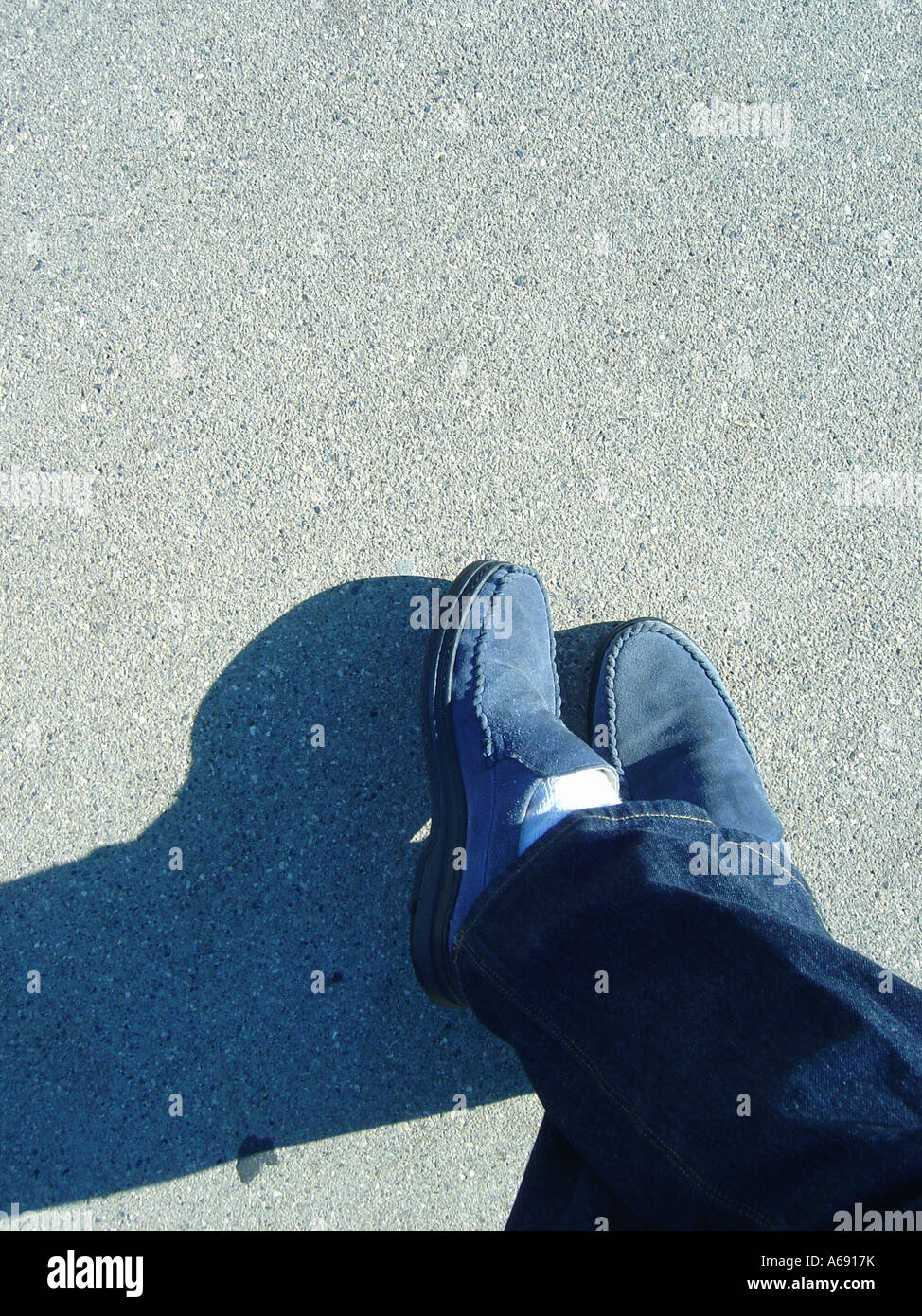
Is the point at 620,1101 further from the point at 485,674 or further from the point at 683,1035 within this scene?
the point at 485,674

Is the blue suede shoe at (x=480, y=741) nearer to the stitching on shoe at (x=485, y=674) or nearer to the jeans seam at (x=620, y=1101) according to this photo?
the stitching on shoe at (x=485, y=674)

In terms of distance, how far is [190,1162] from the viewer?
1.89m

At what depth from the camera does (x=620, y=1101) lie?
4.42ft

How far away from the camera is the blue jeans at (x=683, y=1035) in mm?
1196

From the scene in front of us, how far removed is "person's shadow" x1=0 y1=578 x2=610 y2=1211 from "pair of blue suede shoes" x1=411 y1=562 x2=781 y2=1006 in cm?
17

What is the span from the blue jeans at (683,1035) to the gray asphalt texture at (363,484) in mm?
498

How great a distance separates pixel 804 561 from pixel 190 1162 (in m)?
1.91

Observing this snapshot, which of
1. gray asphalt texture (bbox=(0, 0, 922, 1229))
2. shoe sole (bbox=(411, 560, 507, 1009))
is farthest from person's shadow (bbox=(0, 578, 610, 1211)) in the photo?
shoe sole (bbox=(411, 560, 507, 1009))

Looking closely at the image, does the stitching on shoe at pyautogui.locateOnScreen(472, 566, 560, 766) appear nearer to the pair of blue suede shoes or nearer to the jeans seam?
the pair of blue suede shoes

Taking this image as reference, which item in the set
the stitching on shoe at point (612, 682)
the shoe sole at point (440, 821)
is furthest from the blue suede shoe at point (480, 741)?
the stitching on shoe at point (612, 682)

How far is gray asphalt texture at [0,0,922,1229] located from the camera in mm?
1913
